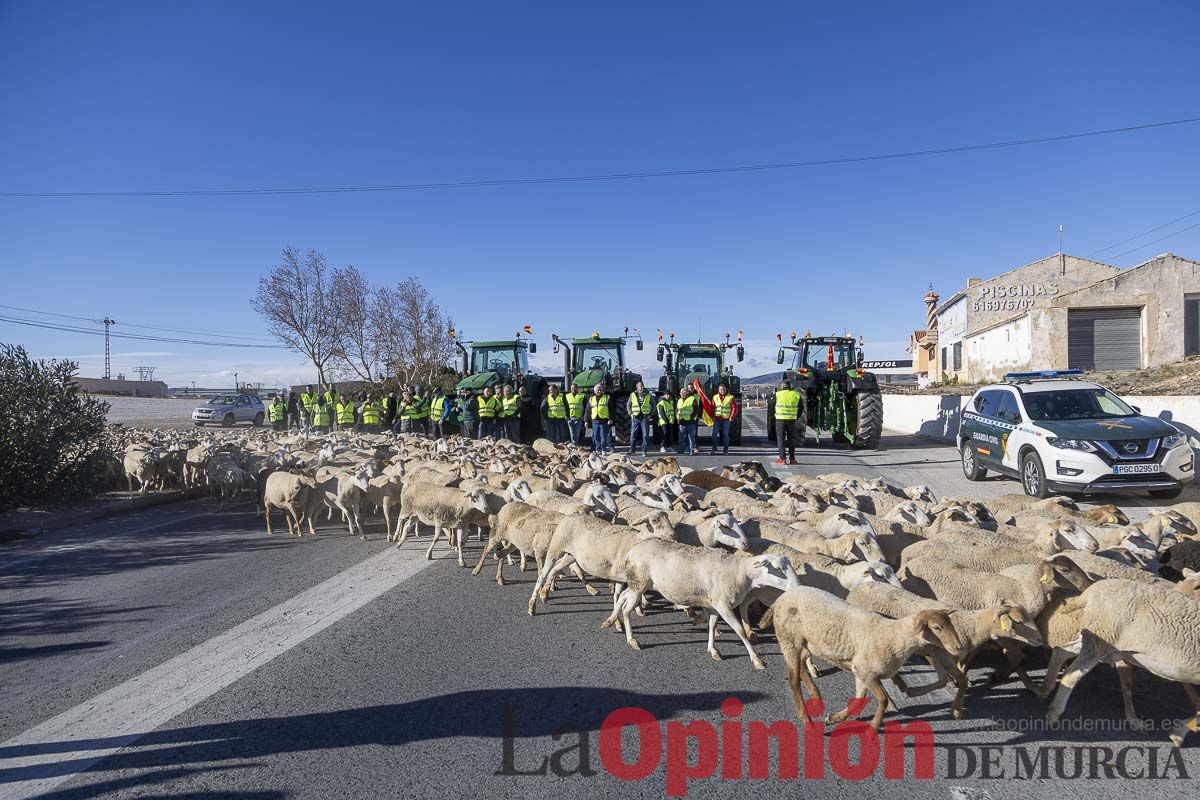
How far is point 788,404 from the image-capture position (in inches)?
597

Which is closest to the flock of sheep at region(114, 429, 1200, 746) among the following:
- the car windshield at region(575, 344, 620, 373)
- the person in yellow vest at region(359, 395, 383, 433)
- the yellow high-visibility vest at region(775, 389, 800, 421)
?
the yellow high-visibility vest at region(775, 389, 800, 421)

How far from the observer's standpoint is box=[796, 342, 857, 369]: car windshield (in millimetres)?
20984

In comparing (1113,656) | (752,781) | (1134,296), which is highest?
(1134,296)

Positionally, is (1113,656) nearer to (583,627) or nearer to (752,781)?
(752,781)

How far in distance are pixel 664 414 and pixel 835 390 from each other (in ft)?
16.6

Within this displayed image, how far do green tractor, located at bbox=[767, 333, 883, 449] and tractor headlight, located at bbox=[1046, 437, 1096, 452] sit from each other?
738 centimetres

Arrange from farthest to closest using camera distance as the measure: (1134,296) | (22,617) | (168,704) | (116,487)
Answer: (1134,296), (116,487), (22,617), (168,704)

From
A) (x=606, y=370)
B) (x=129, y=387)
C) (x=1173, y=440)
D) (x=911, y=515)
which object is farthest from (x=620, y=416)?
(x=129, y=387)

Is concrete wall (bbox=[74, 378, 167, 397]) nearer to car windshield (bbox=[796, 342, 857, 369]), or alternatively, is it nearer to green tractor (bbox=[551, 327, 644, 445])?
green tractor (bbox=[551, 327, 644, 445])

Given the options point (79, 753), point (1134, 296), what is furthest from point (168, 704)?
point (1134, 296)

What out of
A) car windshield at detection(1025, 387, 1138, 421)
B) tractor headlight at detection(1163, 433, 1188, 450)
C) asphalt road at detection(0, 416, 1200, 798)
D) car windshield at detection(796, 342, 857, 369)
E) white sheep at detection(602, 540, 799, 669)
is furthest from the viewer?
car windshield at detection(796, 342, 857, 369)

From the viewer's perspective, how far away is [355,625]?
5.47 metres

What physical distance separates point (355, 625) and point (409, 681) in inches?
51.3

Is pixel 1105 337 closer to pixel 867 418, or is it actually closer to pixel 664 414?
pixel 867 418
